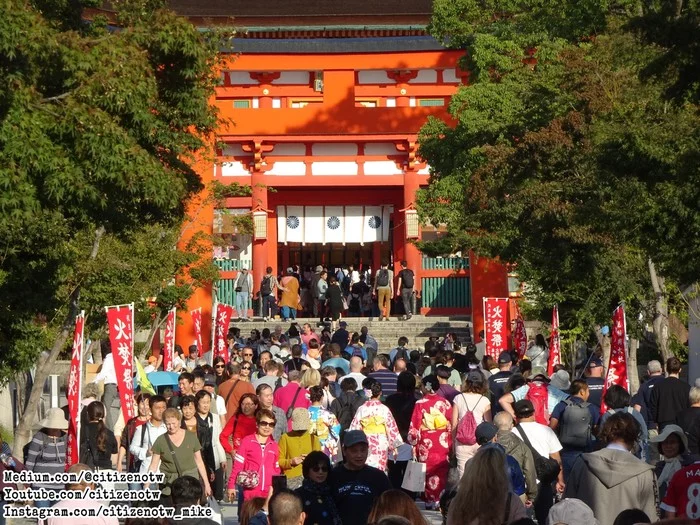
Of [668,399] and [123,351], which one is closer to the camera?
[668,399]

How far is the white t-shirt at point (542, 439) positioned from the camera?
11.2 metres

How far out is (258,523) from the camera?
8375 millimetres

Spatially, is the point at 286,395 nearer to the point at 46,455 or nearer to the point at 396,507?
the point at 46,455

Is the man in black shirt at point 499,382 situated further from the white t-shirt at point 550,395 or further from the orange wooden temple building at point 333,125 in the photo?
the orange wooden temple building at point 333,125

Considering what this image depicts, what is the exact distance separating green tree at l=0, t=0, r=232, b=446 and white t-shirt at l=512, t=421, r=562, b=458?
4272 mm

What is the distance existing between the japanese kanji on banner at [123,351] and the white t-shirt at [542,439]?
5859 mm

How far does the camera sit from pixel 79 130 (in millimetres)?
11914

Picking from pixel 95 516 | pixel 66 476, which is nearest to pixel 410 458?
pixel 66 476

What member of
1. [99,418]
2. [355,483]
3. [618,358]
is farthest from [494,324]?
[355,483]

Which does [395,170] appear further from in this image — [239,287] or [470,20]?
[470,20]

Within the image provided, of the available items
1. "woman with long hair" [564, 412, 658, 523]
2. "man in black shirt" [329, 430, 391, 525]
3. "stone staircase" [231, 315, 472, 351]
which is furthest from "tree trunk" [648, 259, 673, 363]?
"man in black shirt" [329, 430, 391, 525]

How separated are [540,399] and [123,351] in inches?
218

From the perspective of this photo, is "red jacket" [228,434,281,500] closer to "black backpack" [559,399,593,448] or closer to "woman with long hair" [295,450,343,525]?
"woman with long hair" [295,450,343,525]

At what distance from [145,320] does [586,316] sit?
849 centimetres
